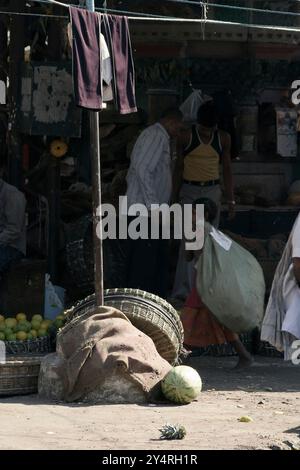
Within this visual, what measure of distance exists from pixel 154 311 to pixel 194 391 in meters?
0.86

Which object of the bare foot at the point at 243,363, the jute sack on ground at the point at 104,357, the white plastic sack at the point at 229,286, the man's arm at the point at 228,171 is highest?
the man's arm at the point at 228,171

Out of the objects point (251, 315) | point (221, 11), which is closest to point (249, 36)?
point (221, 11)

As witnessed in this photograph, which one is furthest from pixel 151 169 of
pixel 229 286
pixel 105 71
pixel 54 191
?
pixel 105 71

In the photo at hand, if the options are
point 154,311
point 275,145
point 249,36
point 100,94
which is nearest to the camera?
point 100,94

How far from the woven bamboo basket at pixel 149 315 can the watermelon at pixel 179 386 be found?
0.60m

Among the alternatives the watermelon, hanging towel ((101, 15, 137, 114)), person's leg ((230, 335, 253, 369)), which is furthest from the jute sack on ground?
hanging towel ((101, 15, 137, 114))

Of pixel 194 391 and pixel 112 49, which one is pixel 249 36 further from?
pixel 194 391

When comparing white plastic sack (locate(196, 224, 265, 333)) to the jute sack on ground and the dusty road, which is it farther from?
the jute sack on ground

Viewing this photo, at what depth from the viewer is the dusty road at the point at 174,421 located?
7.73 meters

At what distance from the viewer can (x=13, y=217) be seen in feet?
39.0

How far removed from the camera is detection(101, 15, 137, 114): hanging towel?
923cm

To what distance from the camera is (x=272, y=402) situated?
30.8 feet

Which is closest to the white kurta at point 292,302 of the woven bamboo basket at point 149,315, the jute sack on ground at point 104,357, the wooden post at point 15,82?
the jute sack on ground at point 104,357

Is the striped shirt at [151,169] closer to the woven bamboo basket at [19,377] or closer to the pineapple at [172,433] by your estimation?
the woven bamboo basket at [19,377]
